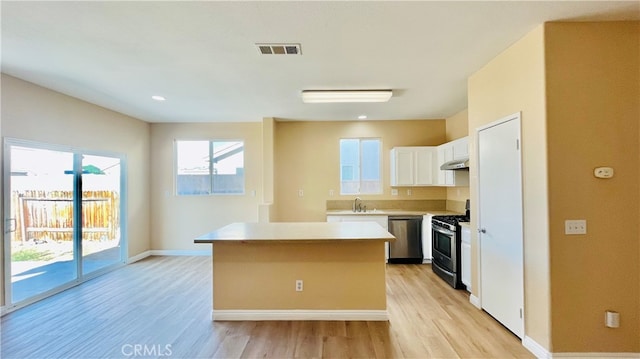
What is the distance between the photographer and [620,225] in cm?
226

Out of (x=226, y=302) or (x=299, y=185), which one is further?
(x=299, y=185)

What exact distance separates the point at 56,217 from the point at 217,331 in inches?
118

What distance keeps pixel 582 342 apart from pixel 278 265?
265cm

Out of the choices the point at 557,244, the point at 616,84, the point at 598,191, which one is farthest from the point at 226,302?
the point at 616,84

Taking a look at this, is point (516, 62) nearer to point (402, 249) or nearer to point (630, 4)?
point (630, 4)

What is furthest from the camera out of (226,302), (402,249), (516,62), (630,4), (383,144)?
(383,144)

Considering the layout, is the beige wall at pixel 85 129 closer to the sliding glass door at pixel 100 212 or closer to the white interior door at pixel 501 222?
the sliding glass door at pixel 100 212

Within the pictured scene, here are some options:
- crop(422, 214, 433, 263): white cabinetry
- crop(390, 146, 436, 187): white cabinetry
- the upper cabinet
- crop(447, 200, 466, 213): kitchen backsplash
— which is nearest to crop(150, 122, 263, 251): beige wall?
crop(390, 146, 436, 187): white cabinetry

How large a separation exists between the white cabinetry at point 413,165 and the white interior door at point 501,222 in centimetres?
232

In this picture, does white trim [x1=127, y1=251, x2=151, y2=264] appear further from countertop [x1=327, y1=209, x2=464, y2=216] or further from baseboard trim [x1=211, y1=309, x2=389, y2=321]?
countertop [x1=327, y1=209, x2=464, y2=216]

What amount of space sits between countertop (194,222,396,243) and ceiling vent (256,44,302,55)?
5.80ft

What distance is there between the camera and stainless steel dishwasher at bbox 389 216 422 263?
523 cm

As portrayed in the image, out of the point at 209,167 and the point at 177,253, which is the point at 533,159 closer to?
the point at 209,167
